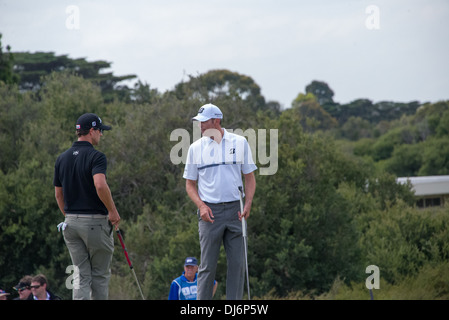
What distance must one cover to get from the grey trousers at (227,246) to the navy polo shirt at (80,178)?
3.54 feet

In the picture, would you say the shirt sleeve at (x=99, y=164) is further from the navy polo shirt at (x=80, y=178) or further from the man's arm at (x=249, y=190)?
the man's arm at (x=249, y=190)

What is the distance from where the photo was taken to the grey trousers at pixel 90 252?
6.68 meters

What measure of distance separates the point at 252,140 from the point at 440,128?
183 ft

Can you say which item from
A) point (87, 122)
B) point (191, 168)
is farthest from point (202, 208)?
point (87, 122)

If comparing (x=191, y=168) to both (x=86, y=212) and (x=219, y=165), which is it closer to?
(x=219, y=165)

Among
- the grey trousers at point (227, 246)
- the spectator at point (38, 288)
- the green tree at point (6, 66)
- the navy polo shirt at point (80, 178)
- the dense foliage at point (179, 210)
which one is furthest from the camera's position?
the green tree at point (6, 66)

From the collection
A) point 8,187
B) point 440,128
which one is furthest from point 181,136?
point 440,128

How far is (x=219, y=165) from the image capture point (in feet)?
22.9

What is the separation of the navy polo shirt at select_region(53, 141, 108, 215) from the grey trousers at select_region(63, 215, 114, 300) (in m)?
0.11

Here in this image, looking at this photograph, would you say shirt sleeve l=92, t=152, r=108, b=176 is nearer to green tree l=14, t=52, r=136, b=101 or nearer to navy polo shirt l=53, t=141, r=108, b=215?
navy polo shirt l=53, t=141, r=108, b=215

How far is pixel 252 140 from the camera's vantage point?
2627 centimetres

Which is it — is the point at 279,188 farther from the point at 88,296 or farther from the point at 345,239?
the point at 88,296

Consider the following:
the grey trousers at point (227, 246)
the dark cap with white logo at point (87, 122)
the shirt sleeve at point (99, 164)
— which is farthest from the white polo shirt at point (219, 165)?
the dark cap with white logo at point (87, 122)

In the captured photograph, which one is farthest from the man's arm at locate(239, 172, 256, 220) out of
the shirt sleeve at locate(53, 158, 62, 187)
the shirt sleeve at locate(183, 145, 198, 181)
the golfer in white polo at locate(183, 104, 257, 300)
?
the shirt sleeve at locate(53, 158, 62, 187)
